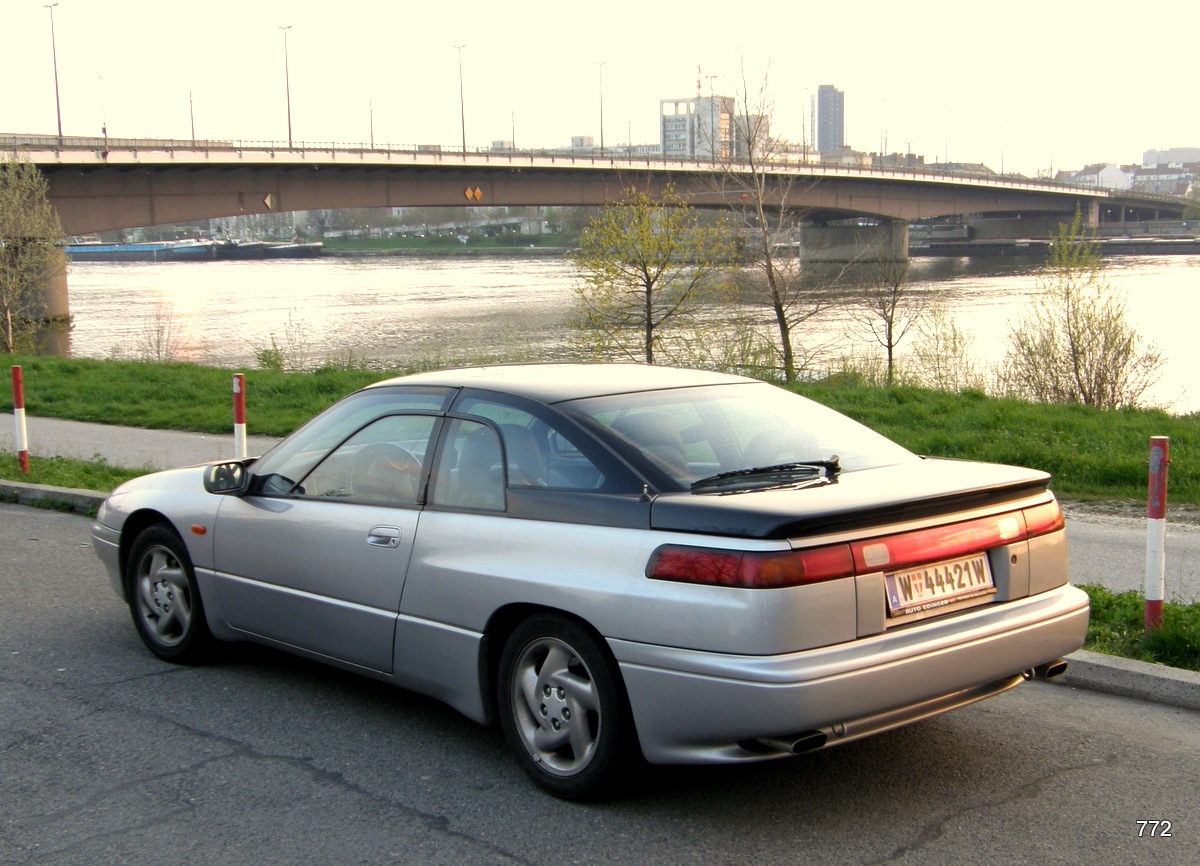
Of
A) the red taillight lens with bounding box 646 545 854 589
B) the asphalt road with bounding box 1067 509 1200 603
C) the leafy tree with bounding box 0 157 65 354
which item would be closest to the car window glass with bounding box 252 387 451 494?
the red taillight lens with bounding box 646 545 854 589

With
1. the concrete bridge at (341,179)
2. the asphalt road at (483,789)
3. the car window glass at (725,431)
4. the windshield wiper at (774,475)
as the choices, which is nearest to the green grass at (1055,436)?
the asphalt road at (483,789)

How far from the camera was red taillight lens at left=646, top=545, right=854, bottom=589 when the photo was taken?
353 cm

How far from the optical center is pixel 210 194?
130 ft

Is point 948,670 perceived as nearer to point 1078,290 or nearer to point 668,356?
point 1078,290

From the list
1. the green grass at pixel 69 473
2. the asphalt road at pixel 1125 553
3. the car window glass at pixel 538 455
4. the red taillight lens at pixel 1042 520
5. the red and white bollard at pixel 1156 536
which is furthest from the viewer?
the green grass at pixel 69 473

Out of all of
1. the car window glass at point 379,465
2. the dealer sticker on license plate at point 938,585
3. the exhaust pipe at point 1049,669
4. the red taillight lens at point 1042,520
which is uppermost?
the car window glass at point 379,465

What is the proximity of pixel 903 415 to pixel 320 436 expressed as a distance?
324 inches

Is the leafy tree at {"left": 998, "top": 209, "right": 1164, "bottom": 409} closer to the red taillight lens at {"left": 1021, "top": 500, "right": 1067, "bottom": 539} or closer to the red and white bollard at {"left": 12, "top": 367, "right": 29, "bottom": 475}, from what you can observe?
the red and white bollard at {"left": 12, "top": 367, "right": 29, "bottom": 475}

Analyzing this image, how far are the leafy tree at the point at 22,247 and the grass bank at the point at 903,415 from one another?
23.8ft

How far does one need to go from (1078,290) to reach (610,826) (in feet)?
54.9

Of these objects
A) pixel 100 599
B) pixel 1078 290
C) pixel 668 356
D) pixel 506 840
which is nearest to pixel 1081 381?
pixel 1078 290

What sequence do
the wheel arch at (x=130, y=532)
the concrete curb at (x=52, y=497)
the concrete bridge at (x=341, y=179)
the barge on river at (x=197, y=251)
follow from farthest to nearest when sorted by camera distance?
the barge on river at (x=197, y=251) → the concrete bridge at (x=341, y=179) → the concrete curb at (x=52, y=497) → the wheel arch at (x=130, y=532)

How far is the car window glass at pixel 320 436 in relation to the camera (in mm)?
4941

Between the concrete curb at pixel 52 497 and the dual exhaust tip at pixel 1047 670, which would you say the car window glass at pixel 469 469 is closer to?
the dual exhaust tip at pixel 1047 670
